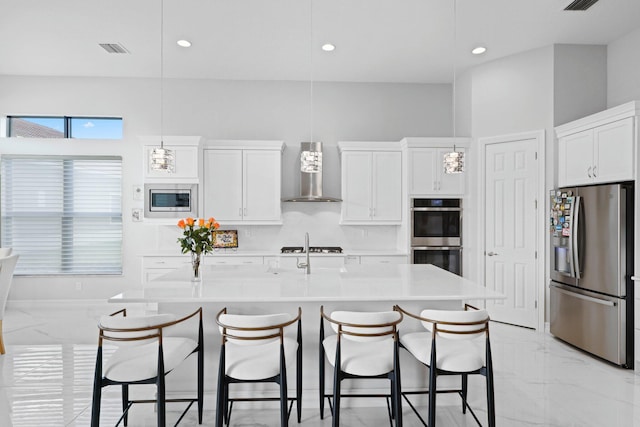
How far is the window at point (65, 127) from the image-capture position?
5.59 metres

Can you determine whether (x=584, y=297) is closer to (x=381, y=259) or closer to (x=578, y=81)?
(x=381, y=259)

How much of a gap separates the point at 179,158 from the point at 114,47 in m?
1.48

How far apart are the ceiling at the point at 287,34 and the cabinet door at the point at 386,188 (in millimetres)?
1272

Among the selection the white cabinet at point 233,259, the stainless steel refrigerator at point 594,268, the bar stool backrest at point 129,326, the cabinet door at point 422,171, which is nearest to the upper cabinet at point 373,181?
the cabinet door at point 422,171

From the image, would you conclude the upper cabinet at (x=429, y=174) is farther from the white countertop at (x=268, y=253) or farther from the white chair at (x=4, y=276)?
the white chair at (x=4, y=276)

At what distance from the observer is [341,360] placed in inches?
87.8

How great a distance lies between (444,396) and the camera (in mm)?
2818

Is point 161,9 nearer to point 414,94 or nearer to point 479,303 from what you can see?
point 414,94

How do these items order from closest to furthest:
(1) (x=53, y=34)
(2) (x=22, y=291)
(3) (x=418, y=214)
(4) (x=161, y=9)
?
(4) (x=161, y=9) < (1) (x=53, y=34) < (3) (x=418, y=214) < (2) (x=22, y=291)

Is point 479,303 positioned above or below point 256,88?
below

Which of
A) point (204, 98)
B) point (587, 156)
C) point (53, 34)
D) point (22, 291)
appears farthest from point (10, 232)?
point (587, 156)

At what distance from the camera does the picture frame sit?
18.2 feet

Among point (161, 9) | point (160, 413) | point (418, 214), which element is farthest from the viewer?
point (418, 214)

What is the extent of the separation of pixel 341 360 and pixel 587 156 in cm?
336
